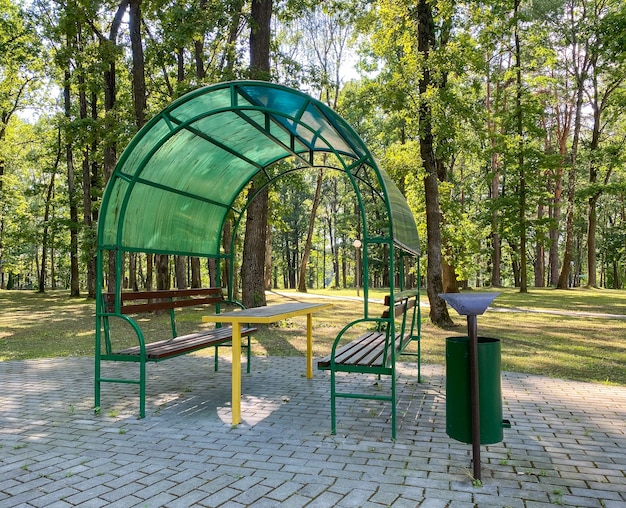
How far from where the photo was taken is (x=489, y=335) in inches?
413

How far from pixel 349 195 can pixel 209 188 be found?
30516mm

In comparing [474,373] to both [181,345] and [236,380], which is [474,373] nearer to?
[236,380]

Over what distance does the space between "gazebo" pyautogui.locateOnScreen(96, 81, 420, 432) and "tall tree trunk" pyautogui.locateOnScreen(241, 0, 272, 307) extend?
9.88 ft

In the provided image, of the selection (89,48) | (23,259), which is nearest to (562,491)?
(89,48)

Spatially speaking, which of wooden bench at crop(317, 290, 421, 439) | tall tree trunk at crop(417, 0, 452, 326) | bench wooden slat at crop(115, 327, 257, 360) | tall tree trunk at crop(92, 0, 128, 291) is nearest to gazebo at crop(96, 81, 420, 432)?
wooden bench at crop(317, 290, 421, 439)

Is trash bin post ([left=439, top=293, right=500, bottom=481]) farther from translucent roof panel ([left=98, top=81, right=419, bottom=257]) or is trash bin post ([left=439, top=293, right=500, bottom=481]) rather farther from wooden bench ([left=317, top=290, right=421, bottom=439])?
translucent roof panel ([left=98, top=81, right=419, bottom=257])

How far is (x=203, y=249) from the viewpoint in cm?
793

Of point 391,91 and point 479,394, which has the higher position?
point 391,91

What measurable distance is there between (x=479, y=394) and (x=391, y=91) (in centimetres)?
863

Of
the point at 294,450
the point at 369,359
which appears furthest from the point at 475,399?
the point at 294,450

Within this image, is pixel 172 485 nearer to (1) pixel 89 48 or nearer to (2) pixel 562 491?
(2) pixel 562 491

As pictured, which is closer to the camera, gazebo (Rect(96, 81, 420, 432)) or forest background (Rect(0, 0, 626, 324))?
gazebo (Rect(96, 81, 420, 432))

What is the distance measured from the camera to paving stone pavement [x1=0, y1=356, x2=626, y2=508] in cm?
315

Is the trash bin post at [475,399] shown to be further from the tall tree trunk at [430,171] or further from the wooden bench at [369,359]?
the tall tree trunk at [430,171]
